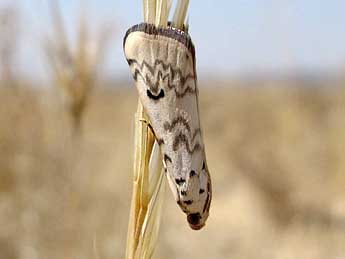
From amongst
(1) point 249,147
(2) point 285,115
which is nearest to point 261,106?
(1) point 249,147

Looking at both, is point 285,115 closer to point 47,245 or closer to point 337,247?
point 337,247

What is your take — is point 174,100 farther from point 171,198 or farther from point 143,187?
point 171,198

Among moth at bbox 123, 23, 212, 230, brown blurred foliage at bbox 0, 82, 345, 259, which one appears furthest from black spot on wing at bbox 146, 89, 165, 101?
brown blurred foliage at bbox 0, 82, 345, 259

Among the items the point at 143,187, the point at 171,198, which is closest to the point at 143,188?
the point at 143,187

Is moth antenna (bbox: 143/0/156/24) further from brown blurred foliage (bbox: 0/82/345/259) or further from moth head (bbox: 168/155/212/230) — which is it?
brown blurred foliage (bbox: 0/82/345/259)

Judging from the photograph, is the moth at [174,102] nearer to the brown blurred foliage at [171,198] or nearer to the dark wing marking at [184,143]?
the dark wing marking at [184,143]

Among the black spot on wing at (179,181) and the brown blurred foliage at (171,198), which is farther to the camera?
the brown blurred foliage at (171,198)

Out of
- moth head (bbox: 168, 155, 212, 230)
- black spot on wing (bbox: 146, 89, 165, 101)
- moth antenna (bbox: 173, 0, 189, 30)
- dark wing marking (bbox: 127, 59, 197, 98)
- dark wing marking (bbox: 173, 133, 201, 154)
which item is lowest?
moth head (bbox: 168, 155, 212, 230)

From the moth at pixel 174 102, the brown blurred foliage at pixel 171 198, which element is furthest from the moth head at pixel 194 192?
the brown blurred foliage at pixel 171 198
